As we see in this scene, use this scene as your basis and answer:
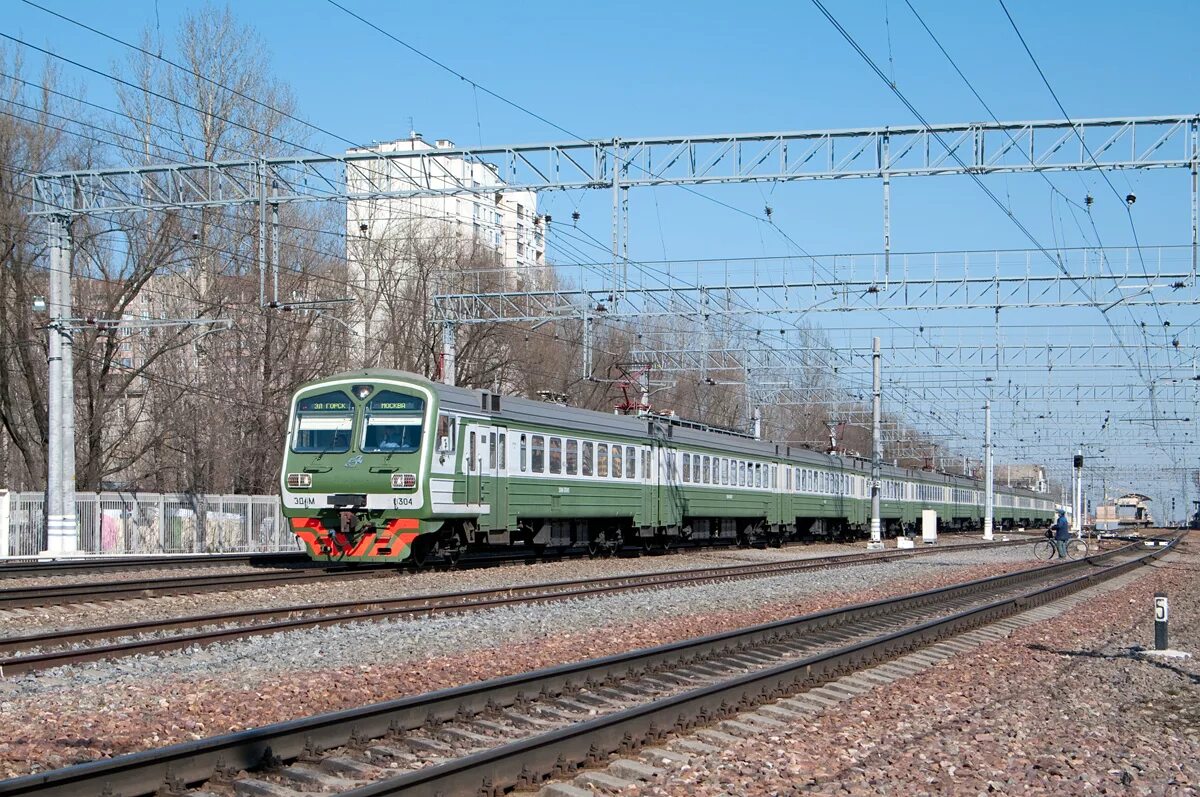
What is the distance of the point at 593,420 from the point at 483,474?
498 cm

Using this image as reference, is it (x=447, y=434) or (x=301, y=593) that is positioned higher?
(x=447, y=434)

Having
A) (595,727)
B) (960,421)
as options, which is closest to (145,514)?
(595,727)

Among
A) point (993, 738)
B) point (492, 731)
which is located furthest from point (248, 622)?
point (993, 738)

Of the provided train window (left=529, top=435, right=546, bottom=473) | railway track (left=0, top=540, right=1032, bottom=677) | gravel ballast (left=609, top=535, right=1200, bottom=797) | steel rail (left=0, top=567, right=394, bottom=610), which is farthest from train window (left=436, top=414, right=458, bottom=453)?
A: gravel ballast (left=609, top=535, right=1200, bottom=797)

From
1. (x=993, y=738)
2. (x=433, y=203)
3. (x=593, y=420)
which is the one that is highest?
(x=433, y=203)

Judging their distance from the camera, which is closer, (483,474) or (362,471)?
(362,471)

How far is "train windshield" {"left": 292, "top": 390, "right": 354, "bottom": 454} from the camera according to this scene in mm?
21672

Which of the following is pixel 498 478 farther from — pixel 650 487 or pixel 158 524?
pixel 158 524

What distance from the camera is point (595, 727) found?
7.90m

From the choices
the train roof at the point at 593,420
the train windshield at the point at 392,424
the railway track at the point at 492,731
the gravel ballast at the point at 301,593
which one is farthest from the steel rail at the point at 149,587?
the railway track at the point at 492,731

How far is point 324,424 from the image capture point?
71.7 ft

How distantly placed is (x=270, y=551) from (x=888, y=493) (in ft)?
85.0

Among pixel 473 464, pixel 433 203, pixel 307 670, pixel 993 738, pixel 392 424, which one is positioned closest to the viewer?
pixel 993 738

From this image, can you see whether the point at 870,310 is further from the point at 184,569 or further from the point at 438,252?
the point at 438,252
